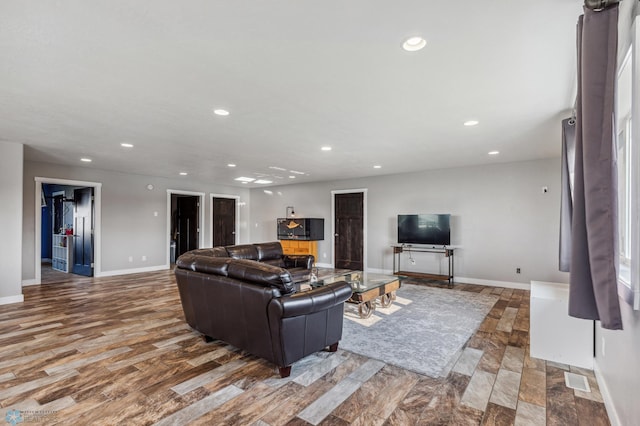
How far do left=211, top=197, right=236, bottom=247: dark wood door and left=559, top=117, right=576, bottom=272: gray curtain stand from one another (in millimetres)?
8425

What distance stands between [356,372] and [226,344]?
1.39 m

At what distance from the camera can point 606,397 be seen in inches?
86.9

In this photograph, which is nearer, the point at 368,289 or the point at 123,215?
the point at 368,289

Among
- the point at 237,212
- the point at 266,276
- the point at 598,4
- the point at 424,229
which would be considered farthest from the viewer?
the point at 237,212

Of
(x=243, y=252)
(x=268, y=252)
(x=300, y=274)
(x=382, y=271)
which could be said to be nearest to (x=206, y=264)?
(x=243, y=252)

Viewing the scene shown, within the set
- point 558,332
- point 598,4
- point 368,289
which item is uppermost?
point 598,4

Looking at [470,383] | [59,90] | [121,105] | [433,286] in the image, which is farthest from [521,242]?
[59,90]

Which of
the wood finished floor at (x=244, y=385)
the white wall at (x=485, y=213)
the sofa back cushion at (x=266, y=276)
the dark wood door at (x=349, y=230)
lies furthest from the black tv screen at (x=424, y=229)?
the sofa back cushion at (x=266, y=276)

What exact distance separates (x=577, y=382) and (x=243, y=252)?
448 cm

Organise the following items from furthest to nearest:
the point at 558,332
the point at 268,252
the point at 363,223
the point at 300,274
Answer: the point at 363,223 → the point at 268,252 → the point at 300,274 → the point at 558,332

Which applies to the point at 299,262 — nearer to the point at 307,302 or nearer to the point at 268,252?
the point at 268,252

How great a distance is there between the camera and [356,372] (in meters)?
2.68

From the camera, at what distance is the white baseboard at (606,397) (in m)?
1.96

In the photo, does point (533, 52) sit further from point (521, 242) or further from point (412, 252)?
point (412, 252)
